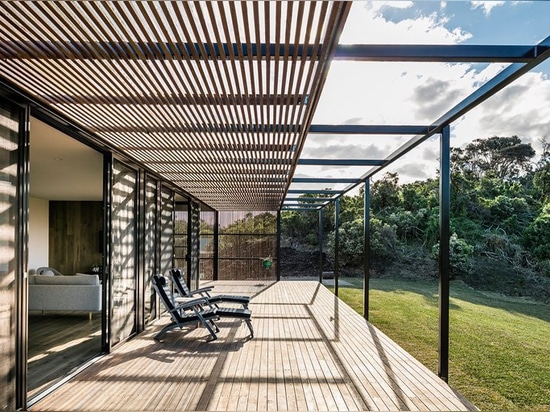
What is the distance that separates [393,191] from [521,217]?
706 centimetres

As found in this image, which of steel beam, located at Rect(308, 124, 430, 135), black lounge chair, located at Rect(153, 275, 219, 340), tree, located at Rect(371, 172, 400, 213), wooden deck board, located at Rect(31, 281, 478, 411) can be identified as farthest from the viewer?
tree, located at Rect(371, 172, 400, 213)

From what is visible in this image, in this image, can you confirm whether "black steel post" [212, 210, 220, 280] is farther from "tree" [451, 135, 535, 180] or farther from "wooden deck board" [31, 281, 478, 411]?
"tree" [451, 135, 535, 180]

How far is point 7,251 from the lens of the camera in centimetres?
328

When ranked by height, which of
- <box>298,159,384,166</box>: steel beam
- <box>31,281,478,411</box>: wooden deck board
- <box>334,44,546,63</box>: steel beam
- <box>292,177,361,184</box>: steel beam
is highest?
<box>334,44,546,63</box>: steel beam

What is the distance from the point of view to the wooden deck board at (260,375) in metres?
3.82

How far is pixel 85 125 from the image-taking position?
438cm

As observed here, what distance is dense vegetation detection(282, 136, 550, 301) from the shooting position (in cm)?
1627

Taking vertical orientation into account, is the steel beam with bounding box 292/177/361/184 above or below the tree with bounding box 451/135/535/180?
below

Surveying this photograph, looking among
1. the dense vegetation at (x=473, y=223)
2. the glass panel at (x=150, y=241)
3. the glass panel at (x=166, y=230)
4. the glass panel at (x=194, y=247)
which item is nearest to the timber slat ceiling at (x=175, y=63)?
the glass panel at (x=150, y=241)

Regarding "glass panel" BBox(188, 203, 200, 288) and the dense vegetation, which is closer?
"glass panel" BBox(188, 203, 200, 288)

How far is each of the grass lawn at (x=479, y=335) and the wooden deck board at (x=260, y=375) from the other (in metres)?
1.44

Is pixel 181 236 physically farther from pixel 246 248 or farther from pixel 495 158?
pixel 495 158

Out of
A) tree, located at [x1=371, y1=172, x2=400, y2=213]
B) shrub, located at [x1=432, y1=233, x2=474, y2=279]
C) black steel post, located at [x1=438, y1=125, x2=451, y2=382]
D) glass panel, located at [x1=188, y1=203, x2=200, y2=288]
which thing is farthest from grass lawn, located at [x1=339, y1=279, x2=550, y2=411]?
glass panel, located at [x1=188, y1=203, x2=200, y2=288]

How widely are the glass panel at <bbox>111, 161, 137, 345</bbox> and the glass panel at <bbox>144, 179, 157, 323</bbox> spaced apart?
0.68 metres
